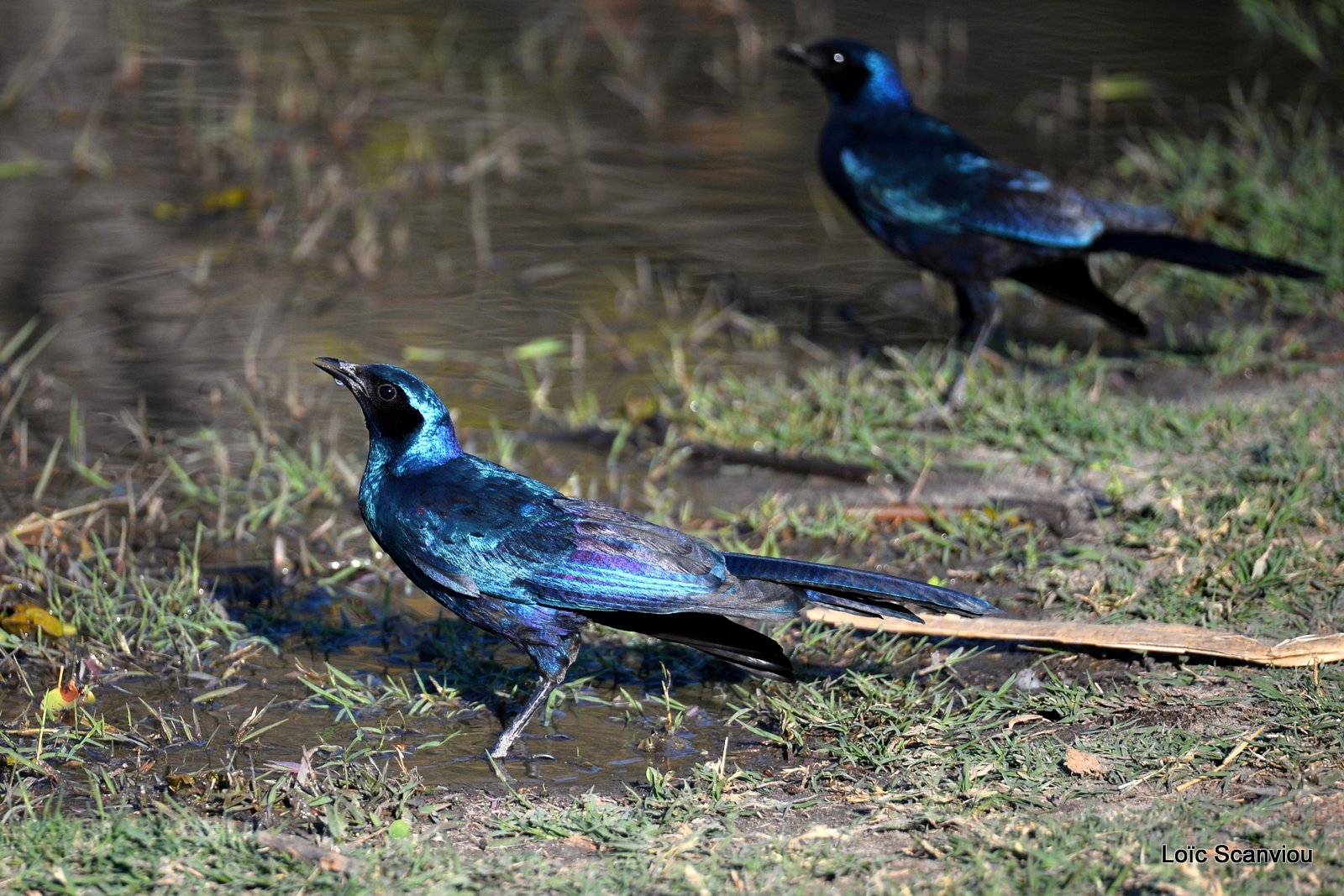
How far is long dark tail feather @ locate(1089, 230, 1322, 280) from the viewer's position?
594 centimetres

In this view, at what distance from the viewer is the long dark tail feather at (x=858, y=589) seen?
12.7 ft

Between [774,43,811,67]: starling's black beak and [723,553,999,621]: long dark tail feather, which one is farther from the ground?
[774,43,811,67]: starling's black beak

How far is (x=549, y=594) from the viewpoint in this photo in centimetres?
402

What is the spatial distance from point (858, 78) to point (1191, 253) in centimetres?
163

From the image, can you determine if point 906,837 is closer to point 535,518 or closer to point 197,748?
point 535,518

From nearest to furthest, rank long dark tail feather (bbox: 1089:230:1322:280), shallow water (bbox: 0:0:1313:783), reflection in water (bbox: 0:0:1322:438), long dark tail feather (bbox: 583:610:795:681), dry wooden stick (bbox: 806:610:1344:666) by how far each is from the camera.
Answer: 1. long dark tail feather (bbox: 583:610:795:681)
2. dry wooden stick (bbox: 806:610:1344:666)
3. long dark tail feather (bbox: 1089:230:1322:280)
4. shallow water (bbox: 0:0:1313:783)
5. reflection in water (bbox: 0:0:1322:438)

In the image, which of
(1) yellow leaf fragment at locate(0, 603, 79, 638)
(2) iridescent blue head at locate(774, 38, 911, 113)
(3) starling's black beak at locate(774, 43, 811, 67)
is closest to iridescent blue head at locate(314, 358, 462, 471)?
(1) yellow leaf fragment at locate(0, 603, 79, 638)

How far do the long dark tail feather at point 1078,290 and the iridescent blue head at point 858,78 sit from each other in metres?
1.00

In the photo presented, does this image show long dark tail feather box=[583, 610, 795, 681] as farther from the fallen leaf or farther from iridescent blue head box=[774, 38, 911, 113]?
iridescent blue head box=[774, 38, 911, 113]

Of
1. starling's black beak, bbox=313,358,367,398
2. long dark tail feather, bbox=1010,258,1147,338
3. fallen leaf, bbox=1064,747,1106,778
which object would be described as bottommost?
fallen leaf, bbox=1064,747,1106,778

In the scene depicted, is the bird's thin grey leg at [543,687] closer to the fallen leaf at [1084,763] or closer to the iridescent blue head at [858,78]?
the fallen leaf at [1084,763]

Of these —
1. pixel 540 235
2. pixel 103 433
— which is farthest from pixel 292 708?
pixel 540 235

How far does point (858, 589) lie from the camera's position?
12.8 ft
